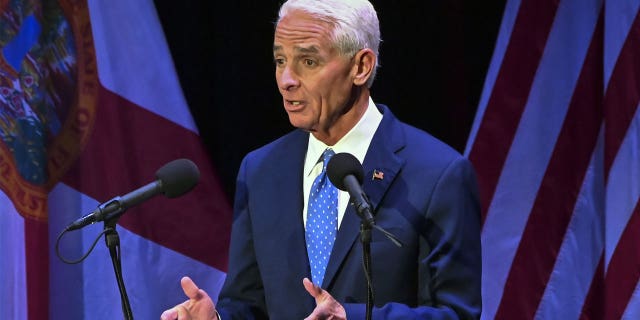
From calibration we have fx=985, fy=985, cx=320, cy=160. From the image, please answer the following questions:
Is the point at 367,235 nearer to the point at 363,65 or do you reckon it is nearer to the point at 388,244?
the point at 388,244

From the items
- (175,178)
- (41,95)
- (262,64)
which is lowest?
(41,95)

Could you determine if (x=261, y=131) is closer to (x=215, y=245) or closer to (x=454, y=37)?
(x=215, y=245)

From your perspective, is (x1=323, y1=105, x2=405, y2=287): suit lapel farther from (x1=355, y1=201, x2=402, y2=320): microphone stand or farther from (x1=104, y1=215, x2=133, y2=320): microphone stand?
(x1=104, y1=215, x2=133, y2=320): microphone stand

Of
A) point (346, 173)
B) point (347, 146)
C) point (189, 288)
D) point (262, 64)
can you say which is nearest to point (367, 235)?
point (346, 173)

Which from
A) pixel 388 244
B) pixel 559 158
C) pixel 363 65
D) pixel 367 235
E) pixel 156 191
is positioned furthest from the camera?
pixel 559 158

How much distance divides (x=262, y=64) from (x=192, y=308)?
177 cm

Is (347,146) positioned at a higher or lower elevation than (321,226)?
higher

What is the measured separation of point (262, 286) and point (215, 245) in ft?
4.11

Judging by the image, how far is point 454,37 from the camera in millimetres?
3676

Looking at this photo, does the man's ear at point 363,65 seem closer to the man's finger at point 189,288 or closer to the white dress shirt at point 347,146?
the white dress shirt at point 347,146

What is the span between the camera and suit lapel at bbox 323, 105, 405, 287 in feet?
7.41

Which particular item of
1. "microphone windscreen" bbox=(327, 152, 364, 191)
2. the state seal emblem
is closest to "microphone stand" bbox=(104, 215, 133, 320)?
"microphone windscreen" bbox=(327, 152, 364, 191)

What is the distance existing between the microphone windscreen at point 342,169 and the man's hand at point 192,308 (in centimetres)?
37

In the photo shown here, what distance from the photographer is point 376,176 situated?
7.59 feet
